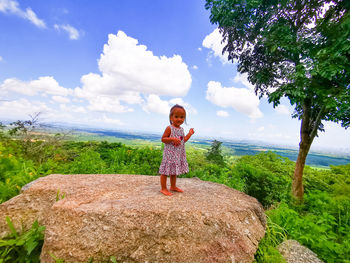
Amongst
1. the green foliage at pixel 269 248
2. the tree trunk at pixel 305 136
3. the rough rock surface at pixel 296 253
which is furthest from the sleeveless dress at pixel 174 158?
the tree trunk at pixel 305 136

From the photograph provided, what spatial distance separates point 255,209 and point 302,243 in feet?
3.95

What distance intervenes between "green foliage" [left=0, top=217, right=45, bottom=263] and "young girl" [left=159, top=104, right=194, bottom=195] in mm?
1923

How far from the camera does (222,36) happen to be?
7238 millimetres

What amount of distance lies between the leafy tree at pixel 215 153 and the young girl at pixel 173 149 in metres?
9.36

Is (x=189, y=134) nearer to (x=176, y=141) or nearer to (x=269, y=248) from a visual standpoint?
(x=176, y=141)

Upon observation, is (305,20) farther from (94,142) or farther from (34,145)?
(94,142)

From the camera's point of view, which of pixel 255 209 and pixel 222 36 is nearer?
pixel 255 209

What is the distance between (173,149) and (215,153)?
10.4 metres

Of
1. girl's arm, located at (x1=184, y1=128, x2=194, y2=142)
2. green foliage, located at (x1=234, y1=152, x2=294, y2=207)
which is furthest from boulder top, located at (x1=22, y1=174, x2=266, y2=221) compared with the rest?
green foliage, located at (x1=234, y1=152, x2=294, y2=207)

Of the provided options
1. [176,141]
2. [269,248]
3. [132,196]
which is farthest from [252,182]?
[132,196]

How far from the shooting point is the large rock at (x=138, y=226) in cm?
210

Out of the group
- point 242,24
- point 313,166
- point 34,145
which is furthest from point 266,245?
point 313,166

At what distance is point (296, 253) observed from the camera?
281 cm

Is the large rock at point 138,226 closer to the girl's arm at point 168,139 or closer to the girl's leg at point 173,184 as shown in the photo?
the girl's leg at point 173,184
